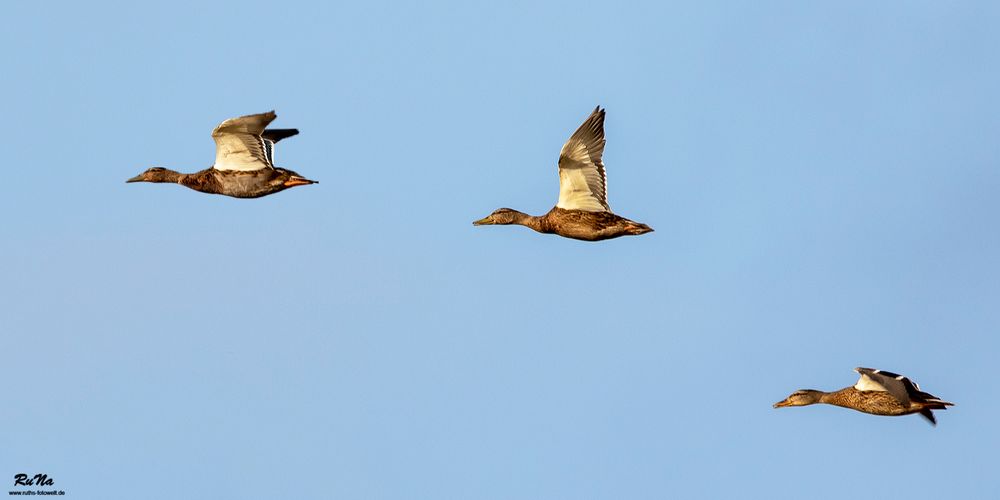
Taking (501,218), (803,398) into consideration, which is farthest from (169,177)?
(803,398)

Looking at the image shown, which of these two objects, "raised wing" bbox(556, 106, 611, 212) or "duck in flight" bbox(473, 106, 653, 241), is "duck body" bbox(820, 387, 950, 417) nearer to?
"duck in flight" bbox(473, 106, 653, 241)

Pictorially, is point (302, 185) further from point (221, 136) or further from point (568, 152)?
point (568, 152)

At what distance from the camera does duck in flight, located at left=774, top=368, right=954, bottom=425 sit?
43.9m

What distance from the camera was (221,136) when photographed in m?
44.8

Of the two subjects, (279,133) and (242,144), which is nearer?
(242,144)

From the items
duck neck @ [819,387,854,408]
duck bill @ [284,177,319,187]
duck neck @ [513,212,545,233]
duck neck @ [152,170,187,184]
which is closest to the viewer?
duck bill @ [284,177,319,187]

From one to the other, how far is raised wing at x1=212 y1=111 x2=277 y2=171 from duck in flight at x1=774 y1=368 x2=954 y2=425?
14166 mm

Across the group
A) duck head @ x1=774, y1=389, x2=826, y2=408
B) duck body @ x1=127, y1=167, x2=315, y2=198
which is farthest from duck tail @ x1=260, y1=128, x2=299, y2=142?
duck head @ x1=774, y1=389, x2=826, y2=408

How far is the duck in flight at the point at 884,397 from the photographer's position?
144 ft

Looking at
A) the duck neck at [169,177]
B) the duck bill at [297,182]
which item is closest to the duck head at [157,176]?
the duck neck at [169,177]

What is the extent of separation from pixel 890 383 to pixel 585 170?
324 inches

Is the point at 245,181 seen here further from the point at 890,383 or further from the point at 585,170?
the point at 890,383

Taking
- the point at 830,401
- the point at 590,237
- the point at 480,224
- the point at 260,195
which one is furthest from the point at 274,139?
the point at 830,401

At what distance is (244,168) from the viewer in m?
45.5
